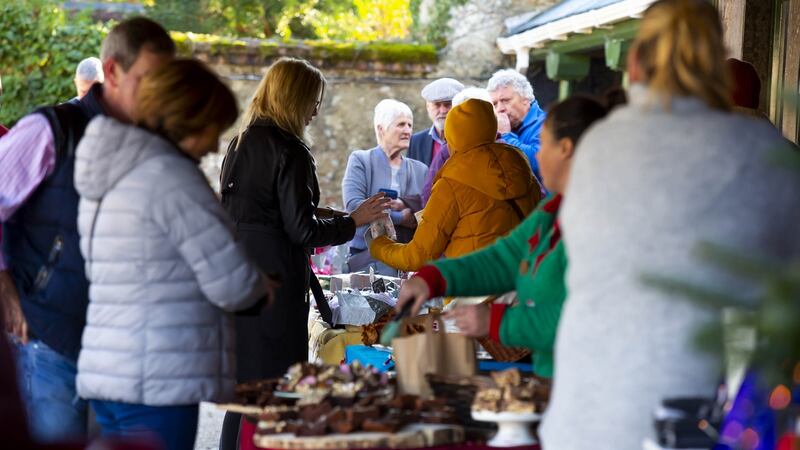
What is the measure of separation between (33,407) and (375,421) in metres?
0.96

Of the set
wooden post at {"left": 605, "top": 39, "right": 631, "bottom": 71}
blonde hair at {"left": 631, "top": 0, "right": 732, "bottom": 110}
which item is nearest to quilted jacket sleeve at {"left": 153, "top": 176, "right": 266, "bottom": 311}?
blonde hair at {"left": 631, "top": 0, "right": 732, "bottom": 110}

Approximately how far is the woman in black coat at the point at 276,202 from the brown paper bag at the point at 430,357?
55.8 inches

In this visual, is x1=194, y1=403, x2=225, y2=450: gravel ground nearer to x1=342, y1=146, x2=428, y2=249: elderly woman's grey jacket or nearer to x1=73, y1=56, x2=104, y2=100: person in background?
x1=342, y1=146, x2=428, y2=249: elderly woman's grey jacket

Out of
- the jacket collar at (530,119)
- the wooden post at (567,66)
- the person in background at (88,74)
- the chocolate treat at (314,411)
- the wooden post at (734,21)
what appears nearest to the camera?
the chocolate treat at (314,411)

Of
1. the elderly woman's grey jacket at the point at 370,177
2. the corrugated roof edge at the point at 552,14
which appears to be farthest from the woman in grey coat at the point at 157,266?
the corrugated roof edge at the point at 552,14

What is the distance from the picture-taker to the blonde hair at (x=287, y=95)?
450 centimetres

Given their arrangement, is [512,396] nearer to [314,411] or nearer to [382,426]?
[382,426]

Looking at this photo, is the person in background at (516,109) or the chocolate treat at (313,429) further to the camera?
the person in background at (516,109)

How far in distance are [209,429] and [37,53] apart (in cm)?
831

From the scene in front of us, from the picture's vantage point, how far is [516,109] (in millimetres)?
6496

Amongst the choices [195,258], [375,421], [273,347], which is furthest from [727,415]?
[273,347]

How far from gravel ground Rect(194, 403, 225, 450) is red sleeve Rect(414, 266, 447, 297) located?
3.12 meters

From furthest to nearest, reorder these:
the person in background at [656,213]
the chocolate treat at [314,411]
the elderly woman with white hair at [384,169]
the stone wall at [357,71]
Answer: the stone wall at [357,71] → the elderly woman with white hair at [384,169] → the chocolate treat at [314,411] → the person in background at [656,213]

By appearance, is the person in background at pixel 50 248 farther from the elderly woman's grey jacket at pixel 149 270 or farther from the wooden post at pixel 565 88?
the wooden post at pixel 565 88
